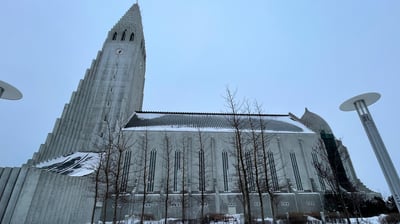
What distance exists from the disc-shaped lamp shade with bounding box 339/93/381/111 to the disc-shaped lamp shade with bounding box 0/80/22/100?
1161 cm

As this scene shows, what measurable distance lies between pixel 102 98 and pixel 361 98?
38996mm

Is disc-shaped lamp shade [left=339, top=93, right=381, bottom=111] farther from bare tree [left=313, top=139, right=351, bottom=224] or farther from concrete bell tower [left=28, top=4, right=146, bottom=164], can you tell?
concrete bell tower [left=28, top=4, right=146, bottom=164]

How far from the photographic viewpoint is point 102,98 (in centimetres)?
3850

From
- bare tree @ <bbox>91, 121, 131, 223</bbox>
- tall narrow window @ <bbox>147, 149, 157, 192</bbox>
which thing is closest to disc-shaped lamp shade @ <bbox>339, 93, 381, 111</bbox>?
bare tree @ <bbox>91, 121, 131, 223</bbox>

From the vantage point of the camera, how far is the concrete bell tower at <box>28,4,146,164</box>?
33062mm

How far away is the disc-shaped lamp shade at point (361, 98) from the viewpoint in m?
7.29

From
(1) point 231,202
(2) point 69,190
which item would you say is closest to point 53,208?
(2) point 69,190

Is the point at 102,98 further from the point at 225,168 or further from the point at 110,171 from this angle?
the point at 110,171

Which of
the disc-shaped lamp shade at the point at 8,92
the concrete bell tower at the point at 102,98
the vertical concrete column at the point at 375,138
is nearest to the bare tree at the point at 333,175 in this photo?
the vertical concrete column at the point at 375,138

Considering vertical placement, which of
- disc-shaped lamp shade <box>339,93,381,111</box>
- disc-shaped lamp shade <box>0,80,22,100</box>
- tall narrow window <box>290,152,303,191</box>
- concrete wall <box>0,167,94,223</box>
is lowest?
concrete wall <box>0,167,94,223</box>

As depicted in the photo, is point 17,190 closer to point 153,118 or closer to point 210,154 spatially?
point 210,154

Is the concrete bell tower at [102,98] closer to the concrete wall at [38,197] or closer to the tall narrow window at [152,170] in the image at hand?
the tall narrow window at [152,170]

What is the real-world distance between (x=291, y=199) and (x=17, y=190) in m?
30.7

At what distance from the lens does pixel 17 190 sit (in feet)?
36.6
